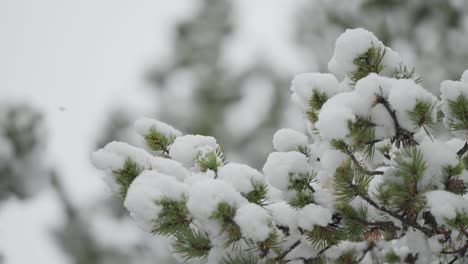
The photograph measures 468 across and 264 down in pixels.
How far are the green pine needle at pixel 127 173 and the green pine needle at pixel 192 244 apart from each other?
0.25 metres

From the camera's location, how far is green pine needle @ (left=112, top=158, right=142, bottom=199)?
1.67 meters

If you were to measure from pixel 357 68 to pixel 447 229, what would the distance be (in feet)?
2.27

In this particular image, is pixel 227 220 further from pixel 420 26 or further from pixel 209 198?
pixel 420 26

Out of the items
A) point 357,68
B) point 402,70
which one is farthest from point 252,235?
point 402,70

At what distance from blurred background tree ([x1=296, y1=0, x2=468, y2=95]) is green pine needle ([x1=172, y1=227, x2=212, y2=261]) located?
577cm

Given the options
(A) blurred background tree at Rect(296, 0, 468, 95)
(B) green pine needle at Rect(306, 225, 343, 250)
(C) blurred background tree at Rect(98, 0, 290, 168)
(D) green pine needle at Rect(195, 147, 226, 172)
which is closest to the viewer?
(B) green pine needle at Rect(306, 225, 343, 250)

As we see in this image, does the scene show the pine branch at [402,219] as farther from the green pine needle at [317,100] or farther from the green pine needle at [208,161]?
the green pine needle at [208,161]


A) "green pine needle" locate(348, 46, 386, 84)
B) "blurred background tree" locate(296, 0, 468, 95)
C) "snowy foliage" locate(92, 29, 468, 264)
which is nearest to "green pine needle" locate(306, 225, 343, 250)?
"snowy foliage" locate(92, 29, 468, 264)

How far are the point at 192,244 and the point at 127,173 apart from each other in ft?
1.11

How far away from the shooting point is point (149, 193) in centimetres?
154

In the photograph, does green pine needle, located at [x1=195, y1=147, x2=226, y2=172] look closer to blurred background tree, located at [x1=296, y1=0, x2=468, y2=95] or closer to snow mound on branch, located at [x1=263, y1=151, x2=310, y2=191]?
snow mound on branch, located at [x1=263, y1=151, x2=310, y2=191]

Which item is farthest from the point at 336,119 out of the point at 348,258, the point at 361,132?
the point at 348,258

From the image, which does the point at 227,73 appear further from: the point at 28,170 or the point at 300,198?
the point at 300,198

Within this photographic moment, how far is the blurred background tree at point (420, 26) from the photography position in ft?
22.0
